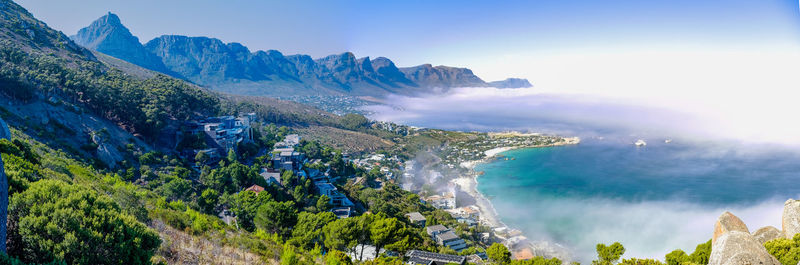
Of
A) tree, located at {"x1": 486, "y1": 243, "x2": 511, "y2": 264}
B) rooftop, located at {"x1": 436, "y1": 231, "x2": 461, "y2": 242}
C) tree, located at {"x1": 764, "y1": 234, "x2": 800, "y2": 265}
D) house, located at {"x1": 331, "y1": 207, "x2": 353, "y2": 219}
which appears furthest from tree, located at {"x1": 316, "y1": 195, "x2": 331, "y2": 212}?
tree, located at {"x1": 764, "y1": 234, "x2": 800, "y2": 265}

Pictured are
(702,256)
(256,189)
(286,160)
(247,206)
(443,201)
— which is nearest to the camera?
(702,256)

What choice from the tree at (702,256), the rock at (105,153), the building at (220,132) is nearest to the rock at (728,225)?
the tree at (702,256)

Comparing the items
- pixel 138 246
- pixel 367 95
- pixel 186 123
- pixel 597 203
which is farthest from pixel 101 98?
pixel 367 95

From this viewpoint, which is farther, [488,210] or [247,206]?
[488,210]

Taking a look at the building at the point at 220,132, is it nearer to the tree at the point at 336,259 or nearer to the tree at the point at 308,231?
the tree at the point at 308,231

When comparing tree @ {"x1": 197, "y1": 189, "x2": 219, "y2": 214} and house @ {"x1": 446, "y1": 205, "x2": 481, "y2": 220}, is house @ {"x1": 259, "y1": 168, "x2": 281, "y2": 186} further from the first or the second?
house @ {"x1": 446, "y1": 205, "x2": 481, "y2": 220}

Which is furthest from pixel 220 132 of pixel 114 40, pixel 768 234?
pixel 114 40

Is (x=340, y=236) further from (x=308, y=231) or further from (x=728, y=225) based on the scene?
(x=728, y=225)

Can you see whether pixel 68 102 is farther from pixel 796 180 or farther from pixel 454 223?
pixel 796 180
